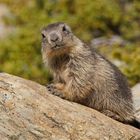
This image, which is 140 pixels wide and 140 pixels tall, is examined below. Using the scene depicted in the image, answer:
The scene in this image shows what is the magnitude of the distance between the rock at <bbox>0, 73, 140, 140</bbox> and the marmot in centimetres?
46

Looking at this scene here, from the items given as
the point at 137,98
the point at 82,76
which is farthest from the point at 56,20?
the point at 82,76

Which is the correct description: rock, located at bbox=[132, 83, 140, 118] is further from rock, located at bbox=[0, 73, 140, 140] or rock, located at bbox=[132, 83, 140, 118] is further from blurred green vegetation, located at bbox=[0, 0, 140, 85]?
blurred green vegetation, located at bbox=[0, 0, 140, 85]

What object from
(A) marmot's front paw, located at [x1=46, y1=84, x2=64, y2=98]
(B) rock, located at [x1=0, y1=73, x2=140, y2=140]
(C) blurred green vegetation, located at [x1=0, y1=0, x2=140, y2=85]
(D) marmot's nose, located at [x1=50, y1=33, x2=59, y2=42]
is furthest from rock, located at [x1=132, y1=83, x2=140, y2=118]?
(C) blurred green vegetation, located at [x1=0, y1=0, x2=140, y2=85]

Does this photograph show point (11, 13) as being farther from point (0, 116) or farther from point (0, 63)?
point (0, 116)

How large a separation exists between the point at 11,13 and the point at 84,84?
470 inches

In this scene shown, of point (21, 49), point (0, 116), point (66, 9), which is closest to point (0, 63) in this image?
point (21, 49)

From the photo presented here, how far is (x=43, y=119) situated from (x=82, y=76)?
44.0 inches

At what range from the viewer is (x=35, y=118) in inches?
319

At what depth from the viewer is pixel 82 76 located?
29.3ft

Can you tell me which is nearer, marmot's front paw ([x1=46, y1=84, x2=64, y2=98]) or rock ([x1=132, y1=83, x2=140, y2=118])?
marmot's front paw ([x1=46, y1=84, x2=64, y2=98])

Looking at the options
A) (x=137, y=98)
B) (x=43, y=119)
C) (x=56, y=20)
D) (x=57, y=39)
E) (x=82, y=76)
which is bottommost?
(x=137, y=98)

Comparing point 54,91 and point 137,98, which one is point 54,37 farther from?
point 137,98

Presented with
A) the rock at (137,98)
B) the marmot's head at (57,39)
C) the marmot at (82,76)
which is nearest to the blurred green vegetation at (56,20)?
the rock at (137,98)

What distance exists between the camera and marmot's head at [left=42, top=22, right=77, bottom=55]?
29.3ft
